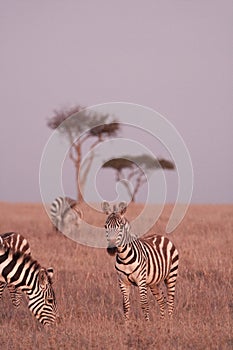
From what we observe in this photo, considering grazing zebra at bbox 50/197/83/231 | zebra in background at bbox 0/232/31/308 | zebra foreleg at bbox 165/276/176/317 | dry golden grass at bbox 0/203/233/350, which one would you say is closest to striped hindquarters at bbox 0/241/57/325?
dry golden grass at bbox 0/203/233/350

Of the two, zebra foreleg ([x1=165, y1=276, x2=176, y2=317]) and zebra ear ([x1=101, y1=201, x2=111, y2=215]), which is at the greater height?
zebra ear ([x1=101, y1=201, x2=111, y2=215])

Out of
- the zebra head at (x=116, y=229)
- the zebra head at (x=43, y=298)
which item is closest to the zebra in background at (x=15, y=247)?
the zebra head at (x=43, y=298)

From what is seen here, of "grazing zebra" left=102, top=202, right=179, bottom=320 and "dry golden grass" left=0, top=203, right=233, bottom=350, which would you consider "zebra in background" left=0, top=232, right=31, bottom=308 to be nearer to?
"dry golden grass" left=0, top=203, right=233, bottom=350

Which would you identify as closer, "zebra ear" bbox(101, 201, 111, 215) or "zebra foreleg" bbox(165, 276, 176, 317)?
"zebra ear" bbox(101, 201, 111, 215)

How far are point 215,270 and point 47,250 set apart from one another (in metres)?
5.52

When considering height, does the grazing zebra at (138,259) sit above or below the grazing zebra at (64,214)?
below

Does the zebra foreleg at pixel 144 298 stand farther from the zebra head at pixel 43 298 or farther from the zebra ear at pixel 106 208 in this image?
the zebra head at pixel 43 298

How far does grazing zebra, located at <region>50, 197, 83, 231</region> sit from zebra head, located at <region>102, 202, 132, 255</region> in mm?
13959

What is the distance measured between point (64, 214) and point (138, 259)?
1506 cm

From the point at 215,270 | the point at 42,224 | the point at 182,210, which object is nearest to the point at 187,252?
the point at 215,270

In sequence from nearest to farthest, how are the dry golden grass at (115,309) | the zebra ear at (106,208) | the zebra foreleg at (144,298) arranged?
the dry golden grass at (115,309)
the zebra foreleg at (144,298)
the zebra ear at (106,208)

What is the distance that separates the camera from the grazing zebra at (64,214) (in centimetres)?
2208

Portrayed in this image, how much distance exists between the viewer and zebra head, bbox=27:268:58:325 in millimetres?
6832

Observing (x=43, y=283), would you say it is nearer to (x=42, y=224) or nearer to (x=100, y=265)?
(x=100, y=265)
